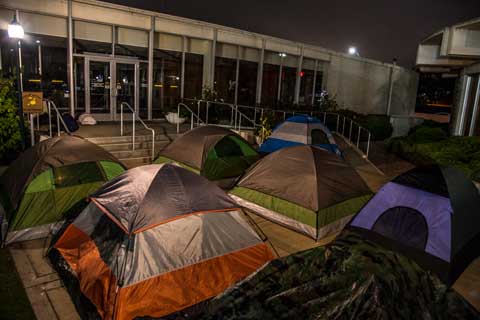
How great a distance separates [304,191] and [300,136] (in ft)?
15.0

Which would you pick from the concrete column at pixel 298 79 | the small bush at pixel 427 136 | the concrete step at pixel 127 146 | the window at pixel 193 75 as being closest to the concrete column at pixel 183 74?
the window at pixel 193 75

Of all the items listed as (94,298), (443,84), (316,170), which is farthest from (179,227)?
(443,84)

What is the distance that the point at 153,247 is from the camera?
4.62 meters

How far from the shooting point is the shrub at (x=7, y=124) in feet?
30.7

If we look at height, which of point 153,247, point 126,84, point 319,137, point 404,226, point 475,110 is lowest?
point 153,247

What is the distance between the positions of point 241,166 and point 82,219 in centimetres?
529

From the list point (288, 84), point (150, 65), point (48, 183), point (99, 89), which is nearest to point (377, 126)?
point (288, 84)

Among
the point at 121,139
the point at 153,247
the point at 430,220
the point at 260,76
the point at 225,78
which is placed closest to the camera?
the point at 153,247

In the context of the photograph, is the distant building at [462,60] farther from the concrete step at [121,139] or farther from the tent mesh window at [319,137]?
the concrete step at [121,139]

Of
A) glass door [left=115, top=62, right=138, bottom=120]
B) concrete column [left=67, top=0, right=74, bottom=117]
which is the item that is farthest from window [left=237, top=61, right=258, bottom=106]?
concrete column [left=67, top=0, right=74, bottom=117]

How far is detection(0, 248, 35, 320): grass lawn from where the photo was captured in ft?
14.2

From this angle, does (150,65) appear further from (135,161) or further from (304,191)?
(304,191)

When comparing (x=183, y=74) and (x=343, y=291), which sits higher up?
(x=183, y=74)

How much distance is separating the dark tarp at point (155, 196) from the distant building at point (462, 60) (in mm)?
12688
